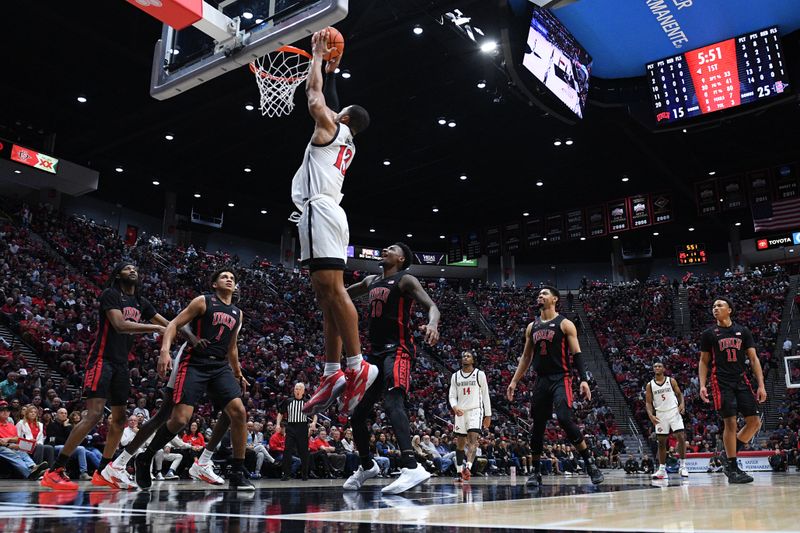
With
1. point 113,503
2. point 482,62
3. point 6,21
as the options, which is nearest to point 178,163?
point 6,21

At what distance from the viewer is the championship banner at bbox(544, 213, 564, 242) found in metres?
25.0

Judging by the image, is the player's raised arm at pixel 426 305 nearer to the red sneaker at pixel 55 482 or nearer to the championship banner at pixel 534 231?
the red sneaker at pixel 55 482

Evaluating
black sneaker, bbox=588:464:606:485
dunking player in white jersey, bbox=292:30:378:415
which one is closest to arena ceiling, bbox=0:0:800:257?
dunking player in white jersey, bbox=292:30:378:415

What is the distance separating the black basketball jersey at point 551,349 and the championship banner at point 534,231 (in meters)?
20.2

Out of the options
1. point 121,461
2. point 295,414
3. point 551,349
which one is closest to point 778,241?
point 295,414

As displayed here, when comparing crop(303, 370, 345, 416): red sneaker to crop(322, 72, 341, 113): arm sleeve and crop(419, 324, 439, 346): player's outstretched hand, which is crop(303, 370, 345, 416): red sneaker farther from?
crop(322, 72, 341, 113): arm sleeve

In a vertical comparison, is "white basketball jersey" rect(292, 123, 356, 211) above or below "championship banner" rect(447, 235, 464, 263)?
below

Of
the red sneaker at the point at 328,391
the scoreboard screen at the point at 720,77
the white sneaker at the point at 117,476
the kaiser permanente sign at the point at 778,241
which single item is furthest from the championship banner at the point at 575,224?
the red sneaker at the point at 328,391

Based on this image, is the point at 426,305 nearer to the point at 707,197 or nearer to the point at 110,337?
the point at 110,337

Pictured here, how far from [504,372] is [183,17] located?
19.3m

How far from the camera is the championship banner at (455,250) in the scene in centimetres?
2834

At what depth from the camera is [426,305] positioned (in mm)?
4371

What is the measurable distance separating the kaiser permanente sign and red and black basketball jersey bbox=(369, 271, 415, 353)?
28.9m

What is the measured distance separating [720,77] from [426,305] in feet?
40.6
